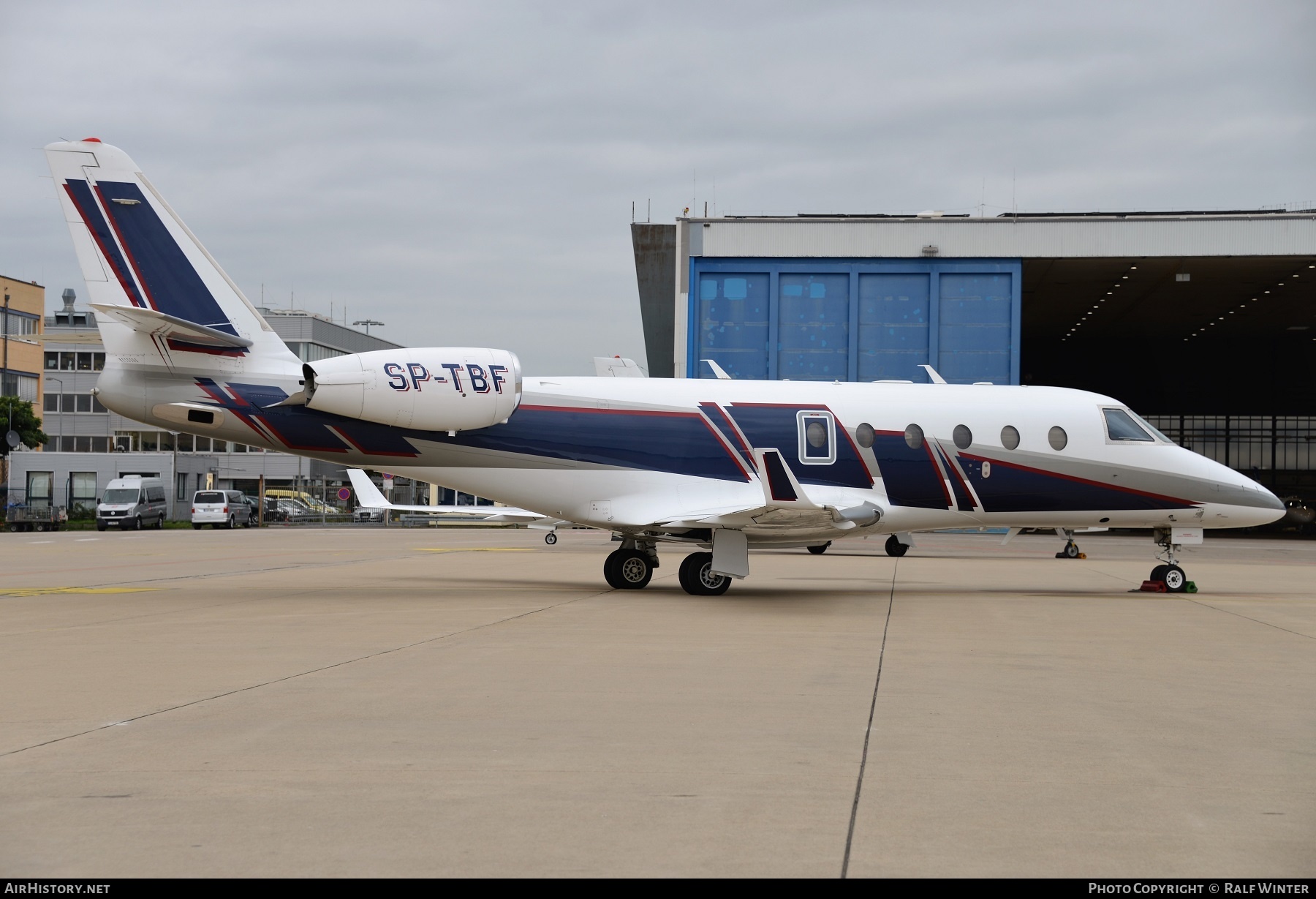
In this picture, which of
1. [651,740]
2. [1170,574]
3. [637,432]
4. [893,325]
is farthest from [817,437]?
[893,325]

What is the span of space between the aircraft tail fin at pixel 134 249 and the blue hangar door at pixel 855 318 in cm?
2301

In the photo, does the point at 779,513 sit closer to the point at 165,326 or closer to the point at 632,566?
the point at 632,566

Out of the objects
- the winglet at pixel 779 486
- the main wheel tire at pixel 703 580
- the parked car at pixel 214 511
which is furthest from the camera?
the parked car at pixel 214 511

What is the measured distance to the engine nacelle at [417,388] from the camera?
1542 cm

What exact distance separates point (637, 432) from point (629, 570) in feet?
7.59

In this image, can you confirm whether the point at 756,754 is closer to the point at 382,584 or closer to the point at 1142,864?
the point at 1142,864

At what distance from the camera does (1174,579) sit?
18734 mm

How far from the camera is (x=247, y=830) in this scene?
4664 millimetres

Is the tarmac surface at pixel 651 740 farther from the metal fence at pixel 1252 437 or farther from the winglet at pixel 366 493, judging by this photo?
the metal fence at pixel 1252 437

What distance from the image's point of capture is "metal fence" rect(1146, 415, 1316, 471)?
81.1m

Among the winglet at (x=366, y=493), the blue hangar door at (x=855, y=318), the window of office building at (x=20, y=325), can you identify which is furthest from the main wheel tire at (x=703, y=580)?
the window of office building at (x=20, y=325)

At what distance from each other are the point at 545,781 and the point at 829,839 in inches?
61.0

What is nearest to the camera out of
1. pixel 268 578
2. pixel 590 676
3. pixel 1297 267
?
pixel 590 676

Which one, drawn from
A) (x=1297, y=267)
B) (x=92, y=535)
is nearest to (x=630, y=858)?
(x=1297, y=267)
